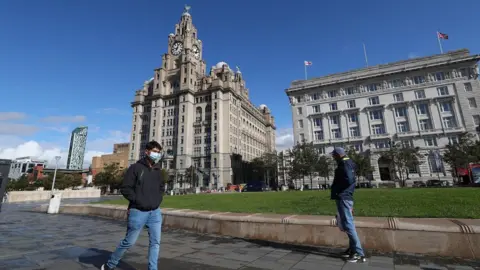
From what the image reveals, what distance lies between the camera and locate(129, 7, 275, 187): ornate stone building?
7638 cm

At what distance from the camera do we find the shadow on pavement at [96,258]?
447cm

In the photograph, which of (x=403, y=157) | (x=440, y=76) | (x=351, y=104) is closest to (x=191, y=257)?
(x=403, y=157)

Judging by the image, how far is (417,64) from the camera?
53.4 m

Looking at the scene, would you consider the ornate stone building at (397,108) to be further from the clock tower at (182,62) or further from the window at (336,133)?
the clock tower at (182,62)

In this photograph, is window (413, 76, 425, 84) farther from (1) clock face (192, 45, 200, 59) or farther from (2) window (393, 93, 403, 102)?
(1) clock face (192, 45, 200, 59)

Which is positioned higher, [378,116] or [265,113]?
[265,113]

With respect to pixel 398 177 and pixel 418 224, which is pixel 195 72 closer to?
pixel 398 177

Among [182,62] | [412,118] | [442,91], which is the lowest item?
[412,118]

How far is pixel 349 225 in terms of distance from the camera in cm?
507

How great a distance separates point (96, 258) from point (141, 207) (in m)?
2.17

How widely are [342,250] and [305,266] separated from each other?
168cm

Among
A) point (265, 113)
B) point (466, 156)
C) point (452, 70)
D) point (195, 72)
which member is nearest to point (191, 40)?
point (195, 72)

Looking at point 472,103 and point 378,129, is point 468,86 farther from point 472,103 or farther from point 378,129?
point 378,129

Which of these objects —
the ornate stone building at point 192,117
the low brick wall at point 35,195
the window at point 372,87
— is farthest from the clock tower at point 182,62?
the window at point 372,87
